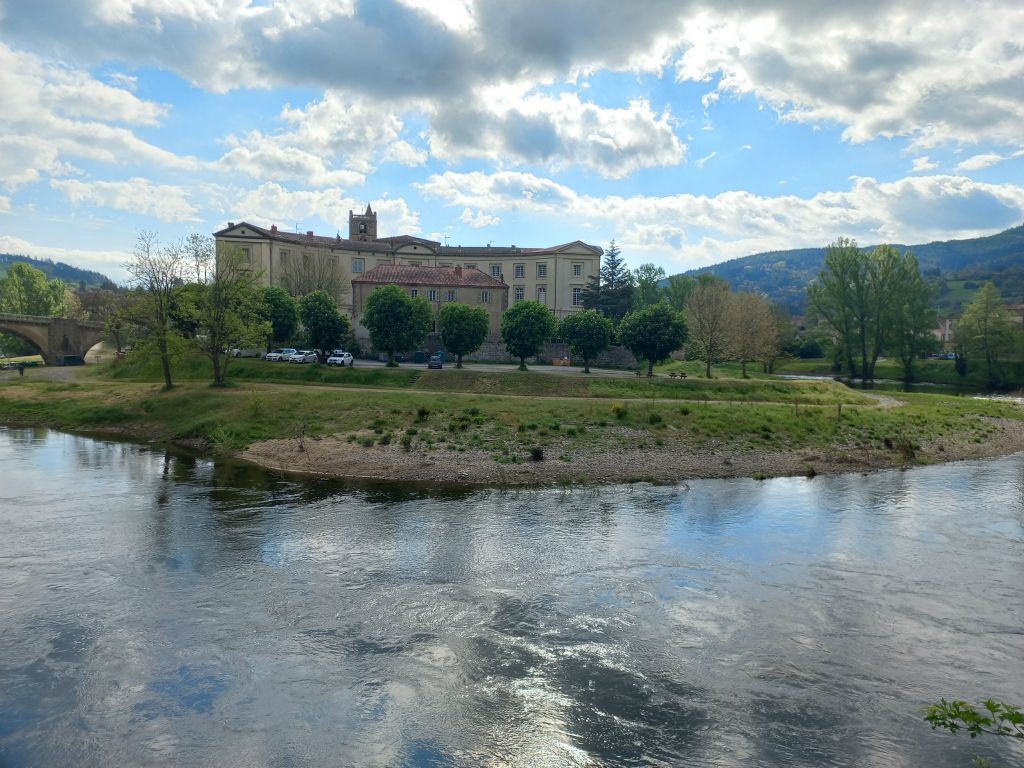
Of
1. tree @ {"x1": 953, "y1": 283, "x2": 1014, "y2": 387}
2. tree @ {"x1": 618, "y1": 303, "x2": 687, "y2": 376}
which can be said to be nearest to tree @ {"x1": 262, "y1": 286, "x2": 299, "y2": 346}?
tree @ {"x1": 618, "y1": 303, "x2": 687, "y2": 376}

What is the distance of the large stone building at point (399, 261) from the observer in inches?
3565

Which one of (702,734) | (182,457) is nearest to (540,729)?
(702,734)

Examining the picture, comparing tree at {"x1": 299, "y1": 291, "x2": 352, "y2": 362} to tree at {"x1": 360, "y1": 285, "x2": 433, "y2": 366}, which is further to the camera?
tree at {"x1": 299, "y1": 291, "x2": 352, "y2": 362}

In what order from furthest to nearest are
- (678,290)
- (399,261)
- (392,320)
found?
(678,290) < (399,261) < (392,320)

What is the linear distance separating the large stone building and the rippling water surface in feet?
223

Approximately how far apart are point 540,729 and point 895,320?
90524 millimetres

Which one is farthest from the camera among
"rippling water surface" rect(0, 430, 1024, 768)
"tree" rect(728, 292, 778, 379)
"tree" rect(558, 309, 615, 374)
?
"tree" rect(728, 292, 778, 379)

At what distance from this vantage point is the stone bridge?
8150cm

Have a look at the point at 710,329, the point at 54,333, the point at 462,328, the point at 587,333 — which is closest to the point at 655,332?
the point at 587,333

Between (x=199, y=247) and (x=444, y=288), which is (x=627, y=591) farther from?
(x=444, y=288)

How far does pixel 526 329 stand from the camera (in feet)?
209

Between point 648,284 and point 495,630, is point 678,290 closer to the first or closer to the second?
point 648,284

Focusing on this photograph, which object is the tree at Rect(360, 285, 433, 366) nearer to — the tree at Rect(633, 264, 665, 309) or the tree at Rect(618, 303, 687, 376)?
the tree at Rect(618, 303, 687, 376)

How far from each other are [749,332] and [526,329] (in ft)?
77.5
